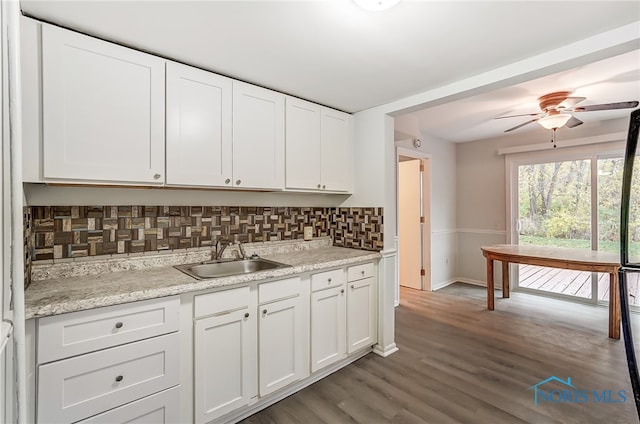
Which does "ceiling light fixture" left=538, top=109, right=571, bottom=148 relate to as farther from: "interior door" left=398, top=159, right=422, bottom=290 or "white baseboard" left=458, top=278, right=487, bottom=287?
"white baseboard" left=458, top=278, right=487, bottom=287

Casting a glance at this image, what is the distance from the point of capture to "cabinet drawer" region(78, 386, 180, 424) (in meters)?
1.40

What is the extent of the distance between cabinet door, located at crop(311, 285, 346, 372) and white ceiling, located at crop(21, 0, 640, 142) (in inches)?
62.9

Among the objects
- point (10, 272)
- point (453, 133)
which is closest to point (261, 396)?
point (10, 272)

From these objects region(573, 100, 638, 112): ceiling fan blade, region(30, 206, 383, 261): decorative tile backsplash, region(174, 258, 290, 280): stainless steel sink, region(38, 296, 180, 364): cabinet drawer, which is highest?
region(573, 100, 638, 112): ceiling fan blade

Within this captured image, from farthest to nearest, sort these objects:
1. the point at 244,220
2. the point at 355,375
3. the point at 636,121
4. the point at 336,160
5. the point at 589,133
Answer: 1. the point at 589,133
2. the point at 336,160
3. the point at 244,220
4. the point at 355,375
5. the point at 636,121

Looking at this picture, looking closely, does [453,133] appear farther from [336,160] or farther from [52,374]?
[52,374]

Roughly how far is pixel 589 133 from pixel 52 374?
5649 mm

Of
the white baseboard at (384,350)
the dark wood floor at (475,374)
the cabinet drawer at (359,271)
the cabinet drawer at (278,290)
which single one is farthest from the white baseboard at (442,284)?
the cabinet drawer at (278,290)

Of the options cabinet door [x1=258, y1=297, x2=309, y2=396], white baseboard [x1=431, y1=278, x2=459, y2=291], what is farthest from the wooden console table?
cabinet door [x1=258, y1=297, x2=309, y2=396]

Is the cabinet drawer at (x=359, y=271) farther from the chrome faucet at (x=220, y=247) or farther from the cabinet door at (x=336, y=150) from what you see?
the chrome faucet at (x=220, y=247)

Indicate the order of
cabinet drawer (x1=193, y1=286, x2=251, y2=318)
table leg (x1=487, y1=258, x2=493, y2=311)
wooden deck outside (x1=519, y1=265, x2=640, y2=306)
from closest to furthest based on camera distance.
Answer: cabinet drawer (x1=193, y1=286, x2=251, y2=318) → table leg (x1=487, y1=258, x2=493, y2=311) → wooden deck outside (x1=519, y1=265, x2=640, y2=306)

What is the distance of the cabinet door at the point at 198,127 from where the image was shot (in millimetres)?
1880

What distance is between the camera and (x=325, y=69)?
2.06 metres

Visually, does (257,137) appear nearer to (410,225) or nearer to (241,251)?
(241,251)
